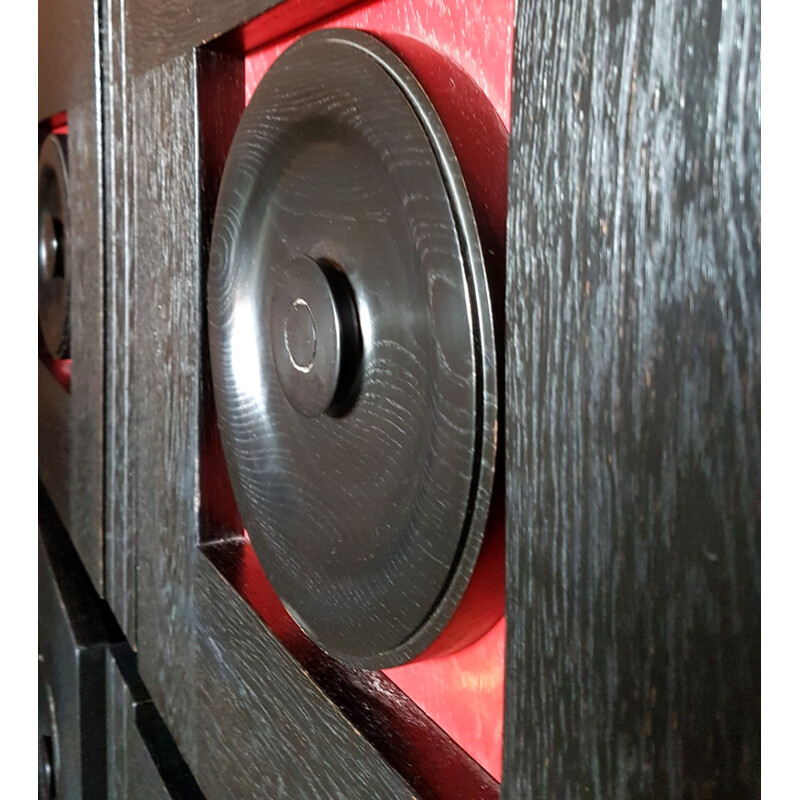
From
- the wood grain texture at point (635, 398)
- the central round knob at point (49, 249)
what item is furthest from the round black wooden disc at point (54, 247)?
the wood grain texture at point (635, 398)

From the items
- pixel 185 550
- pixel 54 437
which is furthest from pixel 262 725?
pixel 54 437

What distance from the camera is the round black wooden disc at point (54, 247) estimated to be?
2.71ft

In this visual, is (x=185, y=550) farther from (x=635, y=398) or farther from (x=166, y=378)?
(x=635, y=398)

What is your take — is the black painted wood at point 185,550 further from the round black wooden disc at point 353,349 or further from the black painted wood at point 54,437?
the black painted wood at point 54,437

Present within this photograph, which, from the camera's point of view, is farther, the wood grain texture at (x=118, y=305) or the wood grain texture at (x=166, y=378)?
the wood grain texture at (x=118, y=305)

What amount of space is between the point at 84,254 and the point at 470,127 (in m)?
0.54

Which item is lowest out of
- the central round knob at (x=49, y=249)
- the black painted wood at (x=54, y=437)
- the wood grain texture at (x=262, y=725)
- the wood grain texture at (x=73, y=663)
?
the wood grain texture at (x=73, y=663)

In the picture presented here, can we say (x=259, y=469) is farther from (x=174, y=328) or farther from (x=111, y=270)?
(x=111, y=270)

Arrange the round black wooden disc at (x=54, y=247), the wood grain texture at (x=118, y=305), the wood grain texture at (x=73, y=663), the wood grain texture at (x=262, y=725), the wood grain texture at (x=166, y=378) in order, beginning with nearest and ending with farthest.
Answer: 1. the wood grain texture at (x=262, y=725)
2. the wood grain texture at (x=166, y=378)
3. the wood grain texture at (x=118, y=305)
4. the wood grain texture at (x=73, y=663)
5. the round black wooden disc at (x=54, y=247)

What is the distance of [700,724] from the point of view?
17cm

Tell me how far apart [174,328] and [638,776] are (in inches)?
15.7

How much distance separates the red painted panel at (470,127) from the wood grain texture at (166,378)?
0.54 feet

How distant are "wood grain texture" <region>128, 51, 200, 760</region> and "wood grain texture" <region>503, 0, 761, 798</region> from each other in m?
0.30

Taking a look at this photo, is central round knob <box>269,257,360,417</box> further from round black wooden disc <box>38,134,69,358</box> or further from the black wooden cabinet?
round black wooden disc <box>38,134,69,358</box>
